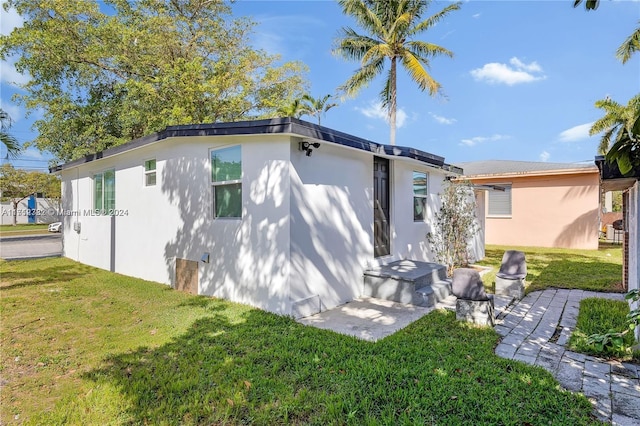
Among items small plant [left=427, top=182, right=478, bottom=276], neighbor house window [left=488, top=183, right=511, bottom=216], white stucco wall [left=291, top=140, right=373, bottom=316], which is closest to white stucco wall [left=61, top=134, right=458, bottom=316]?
white stucco wall [left=291, top=140, right=373, bottom=316]

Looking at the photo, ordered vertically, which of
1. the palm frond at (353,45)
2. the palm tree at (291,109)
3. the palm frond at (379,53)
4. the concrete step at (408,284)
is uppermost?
the palm frond at (353,45)

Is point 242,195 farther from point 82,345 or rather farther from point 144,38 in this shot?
point 144,38

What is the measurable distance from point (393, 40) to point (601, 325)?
1431 centimetres

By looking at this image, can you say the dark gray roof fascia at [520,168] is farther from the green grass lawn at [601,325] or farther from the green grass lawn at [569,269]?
the green grass lawn at [601,325]

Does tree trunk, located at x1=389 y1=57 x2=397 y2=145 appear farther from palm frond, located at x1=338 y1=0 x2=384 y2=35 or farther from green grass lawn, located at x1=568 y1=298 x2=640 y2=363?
green grass lawn, located at x1=568 y1=298 x2=640 y2=363

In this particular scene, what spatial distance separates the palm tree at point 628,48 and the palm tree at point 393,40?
645cm

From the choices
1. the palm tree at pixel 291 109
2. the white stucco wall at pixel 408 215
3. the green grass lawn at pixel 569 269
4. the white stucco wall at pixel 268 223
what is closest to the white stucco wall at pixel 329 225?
the white stucco wall at pixel 268 223

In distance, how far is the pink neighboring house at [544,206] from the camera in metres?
14.4

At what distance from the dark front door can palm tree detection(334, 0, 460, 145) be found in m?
8.54

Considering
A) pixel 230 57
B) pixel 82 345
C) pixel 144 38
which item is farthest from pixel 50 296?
pixel 230 57

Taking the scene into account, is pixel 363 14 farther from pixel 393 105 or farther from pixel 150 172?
pixel 150 172

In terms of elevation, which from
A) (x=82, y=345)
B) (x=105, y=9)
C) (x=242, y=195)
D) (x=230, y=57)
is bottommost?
(x=82, y=345)

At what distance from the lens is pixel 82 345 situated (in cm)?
431

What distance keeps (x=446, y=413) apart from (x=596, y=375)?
1.94 m
